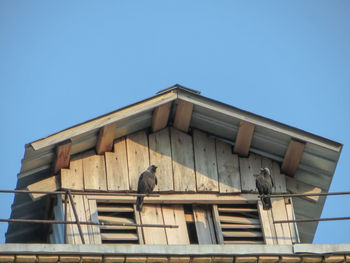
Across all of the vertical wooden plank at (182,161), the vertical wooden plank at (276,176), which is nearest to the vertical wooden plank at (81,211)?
the vertical wooden plank at (182,161)

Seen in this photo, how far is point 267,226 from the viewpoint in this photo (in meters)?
15.3

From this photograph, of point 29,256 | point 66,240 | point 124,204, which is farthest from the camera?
point 124,204

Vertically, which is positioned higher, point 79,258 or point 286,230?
point 286,230

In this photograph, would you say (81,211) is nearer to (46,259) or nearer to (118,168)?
(118,168)

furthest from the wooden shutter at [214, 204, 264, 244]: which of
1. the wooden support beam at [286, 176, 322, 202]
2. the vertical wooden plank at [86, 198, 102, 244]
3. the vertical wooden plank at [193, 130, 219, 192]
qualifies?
the vertical wooden plank at [86, 198, 102, 244]

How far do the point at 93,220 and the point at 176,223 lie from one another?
55.1 inches

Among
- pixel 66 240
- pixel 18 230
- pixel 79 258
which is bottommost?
pixel 79 258

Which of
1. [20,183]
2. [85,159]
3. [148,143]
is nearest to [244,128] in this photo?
[148,143]

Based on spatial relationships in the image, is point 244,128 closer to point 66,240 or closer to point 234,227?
point 234,227

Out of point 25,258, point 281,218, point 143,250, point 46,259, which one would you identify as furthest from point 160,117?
point 25,258

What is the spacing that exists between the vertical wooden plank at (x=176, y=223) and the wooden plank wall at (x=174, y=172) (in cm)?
2

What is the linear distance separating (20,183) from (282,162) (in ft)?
14.9

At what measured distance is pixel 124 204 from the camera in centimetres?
1519

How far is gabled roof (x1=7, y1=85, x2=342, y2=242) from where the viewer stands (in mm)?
14883
